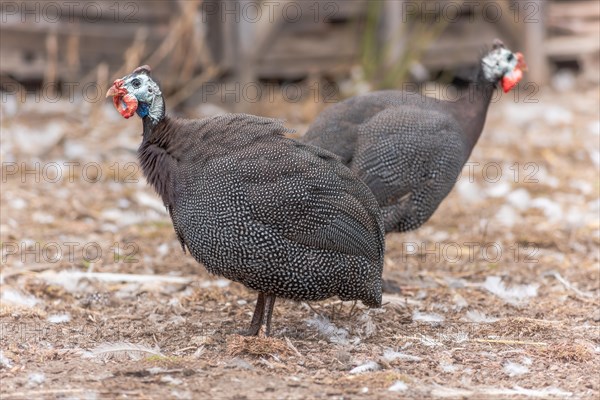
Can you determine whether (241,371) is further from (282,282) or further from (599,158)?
(599,158)

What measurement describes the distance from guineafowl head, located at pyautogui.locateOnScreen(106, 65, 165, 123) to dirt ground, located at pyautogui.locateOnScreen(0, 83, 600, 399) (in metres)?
1.04

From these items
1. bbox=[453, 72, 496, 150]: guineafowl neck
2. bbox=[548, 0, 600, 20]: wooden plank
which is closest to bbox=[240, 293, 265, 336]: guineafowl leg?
bbox=[453, 72, 496, 150]: guineafowl neck

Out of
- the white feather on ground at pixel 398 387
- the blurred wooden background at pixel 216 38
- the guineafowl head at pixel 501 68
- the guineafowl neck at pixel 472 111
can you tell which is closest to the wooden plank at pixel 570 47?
the blurred wooden background at pixel 216 38

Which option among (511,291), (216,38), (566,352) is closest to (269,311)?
(566,352)

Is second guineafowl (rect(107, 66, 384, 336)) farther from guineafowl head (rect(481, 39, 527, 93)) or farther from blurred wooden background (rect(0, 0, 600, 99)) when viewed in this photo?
blurred wooden background (rect(0, 0, 600, 99))

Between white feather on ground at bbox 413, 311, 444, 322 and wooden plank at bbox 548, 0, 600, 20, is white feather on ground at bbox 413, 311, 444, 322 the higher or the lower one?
the lower one

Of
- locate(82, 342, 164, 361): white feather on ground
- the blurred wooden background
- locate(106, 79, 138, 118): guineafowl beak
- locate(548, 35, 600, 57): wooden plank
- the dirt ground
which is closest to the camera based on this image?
the dirt ground

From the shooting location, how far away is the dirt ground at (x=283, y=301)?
3775 mm

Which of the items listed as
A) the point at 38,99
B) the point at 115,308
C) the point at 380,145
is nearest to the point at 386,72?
the point at 38,99

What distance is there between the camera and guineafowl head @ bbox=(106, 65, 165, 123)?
13.9 feet

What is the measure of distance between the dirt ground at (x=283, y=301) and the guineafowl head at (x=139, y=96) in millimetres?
1036

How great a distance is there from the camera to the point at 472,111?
227 inches

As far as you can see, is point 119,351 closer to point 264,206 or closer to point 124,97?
point 264,206

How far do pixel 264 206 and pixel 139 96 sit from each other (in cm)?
78
